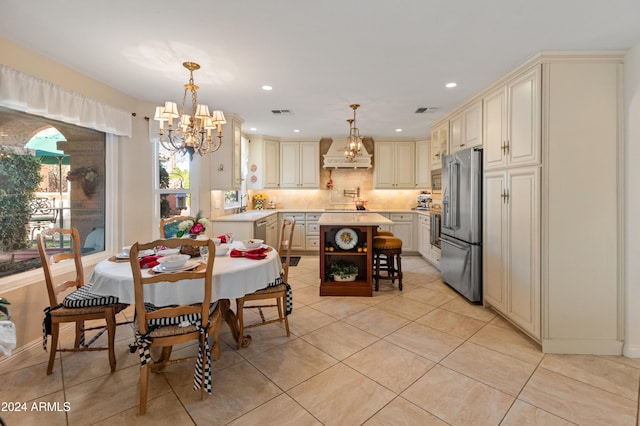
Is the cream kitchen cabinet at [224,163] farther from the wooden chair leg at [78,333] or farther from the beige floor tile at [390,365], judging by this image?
the beige floor tile at [390,365]

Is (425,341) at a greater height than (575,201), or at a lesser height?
lesser

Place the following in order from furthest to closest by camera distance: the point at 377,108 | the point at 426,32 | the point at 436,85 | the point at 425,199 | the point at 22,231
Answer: the point at 425,199, the point at 377,108, the point at 436,85, the point at 22,231, the point at 426,32

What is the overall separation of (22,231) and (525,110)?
4470 mm

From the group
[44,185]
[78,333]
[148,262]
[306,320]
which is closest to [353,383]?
[306,320]

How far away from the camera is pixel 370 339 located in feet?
8.50

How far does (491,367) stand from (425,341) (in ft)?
1.70

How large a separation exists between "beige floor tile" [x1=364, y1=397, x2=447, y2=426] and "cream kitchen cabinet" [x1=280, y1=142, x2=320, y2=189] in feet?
16.0

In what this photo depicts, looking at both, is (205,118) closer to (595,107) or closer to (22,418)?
(22,418)

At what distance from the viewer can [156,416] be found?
1696mm

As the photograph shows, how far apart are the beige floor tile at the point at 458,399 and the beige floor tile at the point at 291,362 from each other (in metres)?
0.65

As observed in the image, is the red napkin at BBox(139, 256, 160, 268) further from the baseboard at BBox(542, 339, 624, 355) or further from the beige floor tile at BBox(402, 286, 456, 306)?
the baseboard at BBox(542, 339, 624, 355)

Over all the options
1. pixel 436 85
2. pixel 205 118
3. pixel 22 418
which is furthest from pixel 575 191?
pixel 22 418

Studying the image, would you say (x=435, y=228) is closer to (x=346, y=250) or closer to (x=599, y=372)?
(x=346, y=250)

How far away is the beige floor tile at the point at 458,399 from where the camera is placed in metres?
1.69
